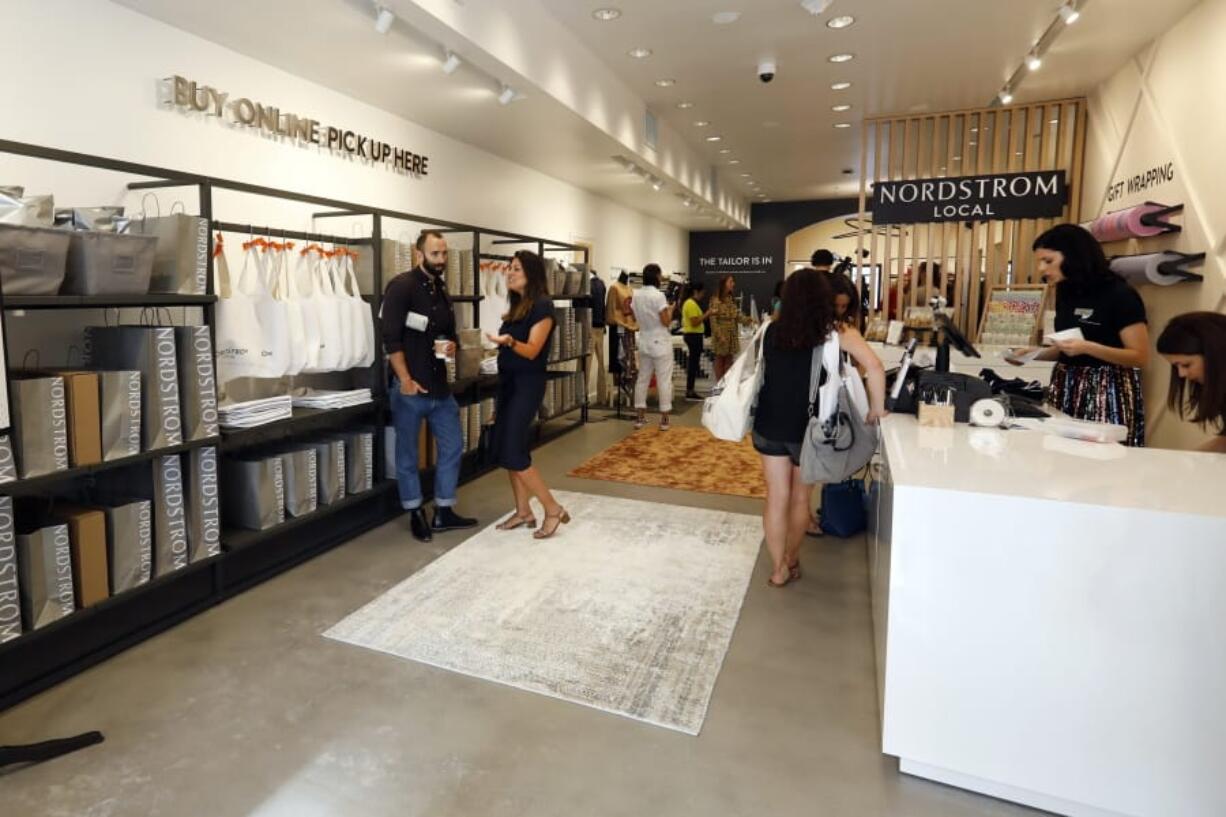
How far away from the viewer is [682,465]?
559 centimetres

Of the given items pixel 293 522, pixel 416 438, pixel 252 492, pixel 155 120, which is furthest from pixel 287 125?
pixel 293 522

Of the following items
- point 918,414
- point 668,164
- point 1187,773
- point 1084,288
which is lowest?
point 1187,773

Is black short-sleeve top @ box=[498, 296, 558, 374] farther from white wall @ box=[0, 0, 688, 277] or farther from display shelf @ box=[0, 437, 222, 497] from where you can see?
white wall @ box=[0, 0, 688, 277]

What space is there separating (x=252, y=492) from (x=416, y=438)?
88 centimetres

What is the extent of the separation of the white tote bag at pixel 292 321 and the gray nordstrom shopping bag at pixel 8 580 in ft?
4.42

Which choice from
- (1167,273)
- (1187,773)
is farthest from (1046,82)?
(1187,773)

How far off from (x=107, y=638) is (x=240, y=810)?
4.13 feet

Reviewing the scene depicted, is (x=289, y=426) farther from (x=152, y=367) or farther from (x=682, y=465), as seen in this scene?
(x=682, y=465)

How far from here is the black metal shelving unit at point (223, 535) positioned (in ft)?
7.79

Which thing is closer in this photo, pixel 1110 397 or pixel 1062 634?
pixel 1062 634

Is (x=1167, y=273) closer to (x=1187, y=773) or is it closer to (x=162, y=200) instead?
(x=1187, y=773)

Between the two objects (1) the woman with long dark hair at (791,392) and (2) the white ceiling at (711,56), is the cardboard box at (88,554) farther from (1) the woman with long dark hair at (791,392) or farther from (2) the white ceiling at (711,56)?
(1) the woman with long dark hair at (791,392)

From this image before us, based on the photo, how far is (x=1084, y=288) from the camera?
10.0 feet

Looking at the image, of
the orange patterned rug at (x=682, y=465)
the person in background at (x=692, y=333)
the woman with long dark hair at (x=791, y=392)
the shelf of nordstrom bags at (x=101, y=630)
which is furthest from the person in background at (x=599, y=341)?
the shelf of nordstrom bags at (x=101, y=630)
